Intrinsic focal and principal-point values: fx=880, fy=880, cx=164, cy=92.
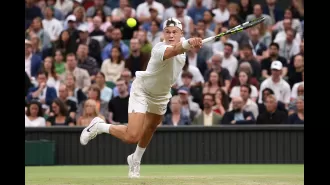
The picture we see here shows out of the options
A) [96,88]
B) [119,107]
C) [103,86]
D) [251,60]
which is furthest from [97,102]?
[251,60]

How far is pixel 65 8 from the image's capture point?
773 inches

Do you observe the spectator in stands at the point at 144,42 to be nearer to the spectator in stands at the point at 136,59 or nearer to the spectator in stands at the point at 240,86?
the spectator in stands at the point at 136,59

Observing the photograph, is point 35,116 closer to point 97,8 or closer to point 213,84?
point 213,84

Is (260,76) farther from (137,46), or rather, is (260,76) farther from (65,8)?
(65,8)

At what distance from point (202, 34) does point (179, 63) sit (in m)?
7.22

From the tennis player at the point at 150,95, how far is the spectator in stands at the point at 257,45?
21.7 ft

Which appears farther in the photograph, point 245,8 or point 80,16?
point 80,16

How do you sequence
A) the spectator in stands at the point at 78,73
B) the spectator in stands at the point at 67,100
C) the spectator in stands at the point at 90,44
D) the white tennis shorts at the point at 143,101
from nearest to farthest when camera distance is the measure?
1. the white tennis shorts at the point at 143,101
2. the spectator in stands at the point at 67,100
3. the spectator in stands at the point at 78,73
4. the spectator in stands at the point at 90,44

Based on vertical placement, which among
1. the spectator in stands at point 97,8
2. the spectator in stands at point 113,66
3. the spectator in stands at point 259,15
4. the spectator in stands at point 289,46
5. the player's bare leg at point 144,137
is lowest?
the player's bare leg at point 144,137

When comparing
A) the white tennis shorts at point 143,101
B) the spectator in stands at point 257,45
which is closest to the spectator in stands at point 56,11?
the spectator in stands at point 257,45

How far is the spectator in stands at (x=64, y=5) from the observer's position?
64.3 feet

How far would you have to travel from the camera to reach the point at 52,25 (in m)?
19.3

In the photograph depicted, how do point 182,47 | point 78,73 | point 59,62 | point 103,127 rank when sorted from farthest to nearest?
point 59,62 < point 78,73 < point 103,127 < point 182,47

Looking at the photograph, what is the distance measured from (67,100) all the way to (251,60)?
376cm
